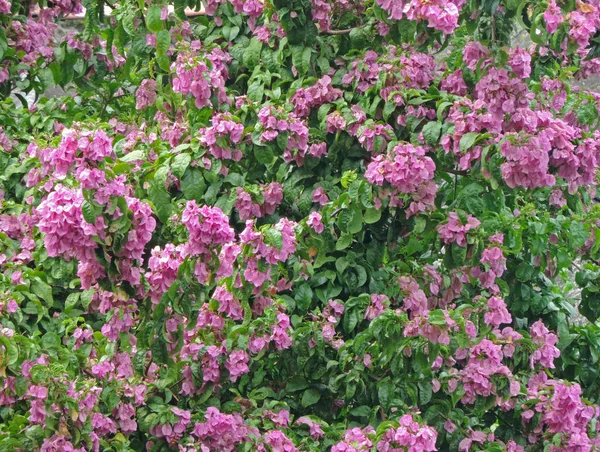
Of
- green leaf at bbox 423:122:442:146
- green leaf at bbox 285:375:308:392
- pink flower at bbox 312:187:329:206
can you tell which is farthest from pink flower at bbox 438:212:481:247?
green leaf at bbox 285:375:308:392

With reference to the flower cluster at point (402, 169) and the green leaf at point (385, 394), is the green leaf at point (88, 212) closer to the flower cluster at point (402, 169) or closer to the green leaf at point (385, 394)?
the flower cluster at point (402, 169)

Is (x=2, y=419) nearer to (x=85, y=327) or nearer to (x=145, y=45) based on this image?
(x=85, y=327)

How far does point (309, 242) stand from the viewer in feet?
15.2

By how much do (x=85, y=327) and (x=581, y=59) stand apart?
2.50 meters

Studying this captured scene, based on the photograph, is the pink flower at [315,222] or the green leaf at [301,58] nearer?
the pink flower at [315,222]

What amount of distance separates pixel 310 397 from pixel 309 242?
69cm

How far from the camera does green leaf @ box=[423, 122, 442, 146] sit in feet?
15.3

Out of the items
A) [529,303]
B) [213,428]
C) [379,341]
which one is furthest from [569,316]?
[213,428]

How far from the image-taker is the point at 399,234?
16.5 feet

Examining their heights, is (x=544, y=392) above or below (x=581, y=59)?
below

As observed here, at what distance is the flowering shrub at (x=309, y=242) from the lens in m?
4.30

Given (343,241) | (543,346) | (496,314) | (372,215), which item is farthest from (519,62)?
(543,346)

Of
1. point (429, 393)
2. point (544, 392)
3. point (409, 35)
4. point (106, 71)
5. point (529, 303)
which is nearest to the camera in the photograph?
point (409, 35)

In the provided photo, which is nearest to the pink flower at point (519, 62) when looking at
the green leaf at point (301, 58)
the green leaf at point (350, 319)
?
the green leaf at point (301, 58)
